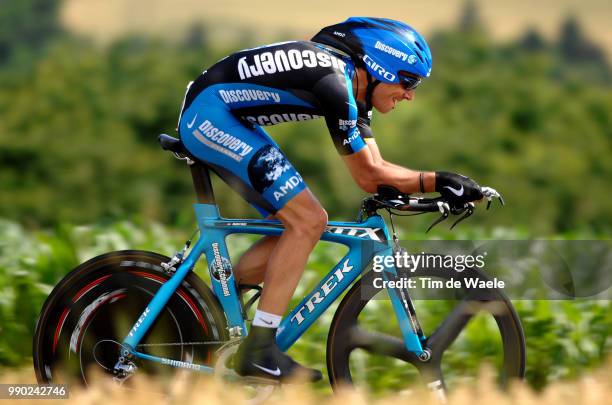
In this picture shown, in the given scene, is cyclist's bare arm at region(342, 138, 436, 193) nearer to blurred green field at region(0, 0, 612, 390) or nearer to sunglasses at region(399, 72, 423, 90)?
sunglasses at region(399, 72, 423, 90)

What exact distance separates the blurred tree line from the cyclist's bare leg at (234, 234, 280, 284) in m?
24.6

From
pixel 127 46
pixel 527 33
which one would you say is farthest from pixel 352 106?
pixel 527 33

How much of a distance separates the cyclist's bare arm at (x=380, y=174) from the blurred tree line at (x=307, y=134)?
25045mm

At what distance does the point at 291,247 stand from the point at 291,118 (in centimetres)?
68

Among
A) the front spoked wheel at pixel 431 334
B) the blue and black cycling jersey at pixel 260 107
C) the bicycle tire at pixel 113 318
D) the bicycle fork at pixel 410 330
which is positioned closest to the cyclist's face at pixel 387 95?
the blue and black cycling jersey at pixel 260 107

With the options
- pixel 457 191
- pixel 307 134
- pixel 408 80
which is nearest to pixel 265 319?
pixel 457 191

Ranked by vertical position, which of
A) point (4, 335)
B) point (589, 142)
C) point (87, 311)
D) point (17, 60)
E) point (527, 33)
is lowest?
point (87, 311)

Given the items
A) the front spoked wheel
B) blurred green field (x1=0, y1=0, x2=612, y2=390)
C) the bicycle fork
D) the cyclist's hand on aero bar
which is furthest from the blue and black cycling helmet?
blurred green field (x1=0, y1=0, x2=612, y2=390)

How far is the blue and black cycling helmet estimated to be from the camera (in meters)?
4.47

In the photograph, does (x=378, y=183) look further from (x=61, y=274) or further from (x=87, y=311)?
(x=61, y=274)

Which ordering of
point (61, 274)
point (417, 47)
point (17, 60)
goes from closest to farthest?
point (417, 47)
point (61, 274)
point (17, 60)

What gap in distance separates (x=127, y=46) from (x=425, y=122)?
17.8 m

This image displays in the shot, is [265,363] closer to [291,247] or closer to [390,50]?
[291,247]

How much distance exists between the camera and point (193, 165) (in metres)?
4.56
